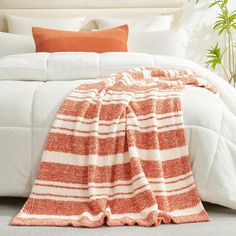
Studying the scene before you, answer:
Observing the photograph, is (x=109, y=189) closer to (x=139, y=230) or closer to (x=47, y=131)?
(x=139, y=230)

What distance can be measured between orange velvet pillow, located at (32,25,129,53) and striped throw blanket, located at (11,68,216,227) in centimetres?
148

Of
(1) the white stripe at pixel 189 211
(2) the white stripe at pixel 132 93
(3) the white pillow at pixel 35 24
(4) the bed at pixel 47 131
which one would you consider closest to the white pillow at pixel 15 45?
(3) the white pillow at pixel 35 24

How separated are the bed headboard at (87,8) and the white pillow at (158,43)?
0.56 m

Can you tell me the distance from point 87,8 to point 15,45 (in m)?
0.90

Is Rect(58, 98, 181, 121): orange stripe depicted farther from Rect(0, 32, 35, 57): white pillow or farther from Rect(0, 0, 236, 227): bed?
Rect(0, 32, 35, 57): white pillow

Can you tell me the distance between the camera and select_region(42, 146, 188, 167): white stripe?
81.4 inches

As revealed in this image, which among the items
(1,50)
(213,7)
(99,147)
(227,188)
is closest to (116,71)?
(99,147)

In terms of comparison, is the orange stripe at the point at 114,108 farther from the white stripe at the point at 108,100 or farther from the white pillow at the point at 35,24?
the white pillow at the point at 35,24

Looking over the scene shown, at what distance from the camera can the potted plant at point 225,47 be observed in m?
4.59

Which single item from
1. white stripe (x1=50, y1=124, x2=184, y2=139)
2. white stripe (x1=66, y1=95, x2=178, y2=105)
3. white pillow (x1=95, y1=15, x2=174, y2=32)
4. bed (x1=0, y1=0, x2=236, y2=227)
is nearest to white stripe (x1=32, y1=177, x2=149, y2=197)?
bed (x1=0, y1=0, x2=236, y2=227)

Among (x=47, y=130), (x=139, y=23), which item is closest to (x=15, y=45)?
(x=139, y=23)

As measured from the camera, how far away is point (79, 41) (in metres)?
3.62

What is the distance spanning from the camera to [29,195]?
7.10 feet

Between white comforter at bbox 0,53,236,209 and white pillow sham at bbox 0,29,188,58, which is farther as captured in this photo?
white pillow sham at bbox 0,29,188,58
